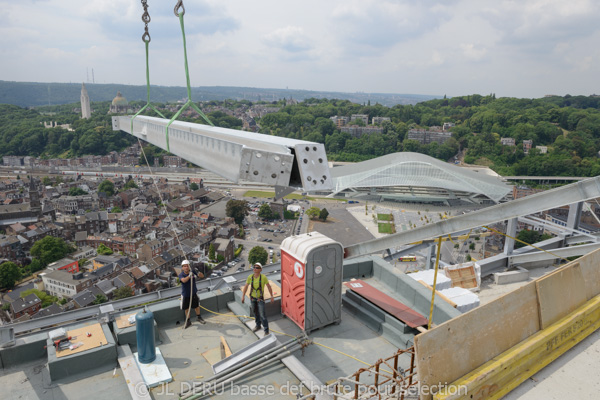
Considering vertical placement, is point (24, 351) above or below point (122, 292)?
above

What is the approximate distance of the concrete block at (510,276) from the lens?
23.2 ft

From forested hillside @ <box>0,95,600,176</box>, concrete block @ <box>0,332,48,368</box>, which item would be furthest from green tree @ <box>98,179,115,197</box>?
concrete block @ <box>0,332,48,368</box>

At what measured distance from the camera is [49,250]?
2944cm

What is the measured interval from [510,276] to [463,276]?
36.5 inches

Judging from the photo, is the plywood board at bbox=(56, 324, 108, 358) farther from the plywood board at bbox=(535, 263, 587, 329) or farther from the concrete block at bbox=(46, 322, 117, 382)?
the plywood board at bbox=(535, 263, 587, 329)

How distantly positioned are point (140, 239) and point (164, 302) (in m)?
29.7

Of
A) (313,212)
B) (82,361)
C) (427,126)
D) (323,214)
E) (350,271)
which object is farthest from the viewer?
(427,126)

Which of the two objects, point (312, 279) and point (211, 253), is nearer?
point (312, 279)

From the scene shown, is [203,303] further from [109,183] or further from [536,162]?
[536,162]

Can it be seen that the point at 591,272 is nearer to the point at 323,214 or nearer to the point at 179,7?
the point at 179,7

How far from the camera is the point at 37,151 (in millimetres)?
71562

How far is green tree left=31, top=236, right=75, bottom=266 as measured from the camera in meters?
28.9

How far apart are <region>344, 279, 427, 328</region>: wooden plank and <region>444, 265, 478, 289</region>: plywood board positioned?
8.54ft

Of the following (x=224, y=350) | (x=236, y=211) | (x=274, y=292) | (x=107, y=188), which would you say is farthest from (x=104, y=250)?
(x=224, y=350)
